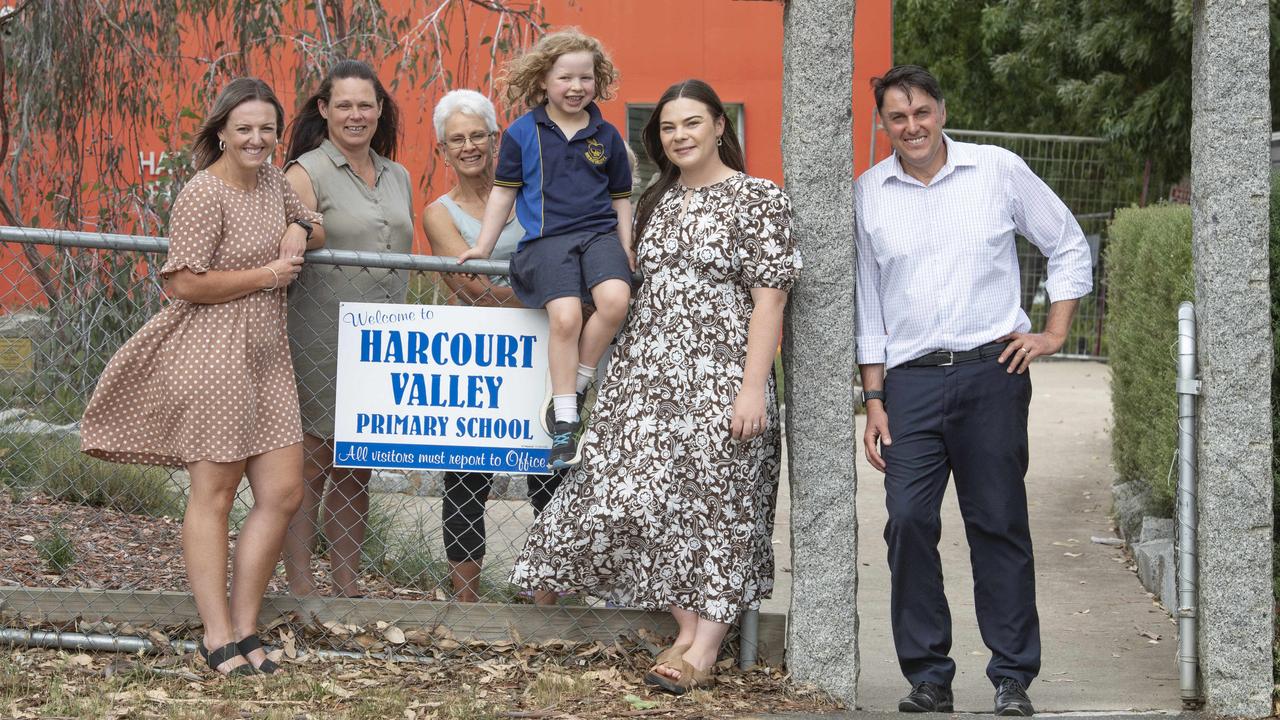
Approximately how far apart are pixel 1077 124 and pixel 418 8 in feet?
38.9

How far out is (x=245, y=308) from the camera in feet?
14.7

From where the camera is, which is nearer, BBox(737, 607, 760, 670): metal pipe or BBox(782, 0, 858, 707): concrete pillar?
BBox(782, 0, 858, 707): concrete pillar

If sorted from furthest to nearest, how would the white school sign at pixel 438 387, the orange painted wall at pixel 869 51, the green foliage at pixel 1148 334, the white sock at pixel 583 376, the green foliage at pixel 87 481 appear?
the orange painted wall at pixel 869 51
the green foliage at pixel 87 481
the green foliage at pixel 1148 334
the white school sign at pixel 438 387
the white sock at pixel 583 376

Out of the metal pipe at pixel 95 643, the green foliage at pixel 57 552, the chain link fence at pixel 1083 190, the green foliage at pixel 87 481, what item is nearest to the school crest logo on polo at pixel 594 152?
the metal pipe at pixel 95 643

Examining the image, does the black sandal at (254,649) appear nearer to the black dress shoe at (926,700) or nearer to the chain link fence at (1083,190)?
the black dress shoe at (926,700)

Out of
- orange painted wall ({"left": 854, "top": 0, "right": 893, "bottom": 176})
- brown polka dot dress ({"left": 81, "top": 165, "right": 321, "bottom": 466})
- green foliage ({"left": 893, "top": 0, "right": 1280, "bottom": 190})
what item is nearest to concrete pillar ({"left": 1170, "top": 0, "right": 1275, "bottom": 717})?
brown polka dot dress ({"left": 81, "top": 165, "right": 321, "bottom": 466})

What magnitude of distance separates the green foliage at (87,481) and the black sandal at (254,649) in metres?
2.55

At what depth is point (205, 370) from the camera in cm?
442

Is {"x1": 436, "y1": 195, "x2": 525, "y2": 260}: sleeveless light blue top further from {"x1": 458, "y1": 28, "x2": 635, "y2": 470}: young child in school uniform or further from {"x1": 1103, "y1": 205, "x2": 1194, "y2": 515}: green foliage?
{"x1": 1103, "y1": 205, "x2": 1194, "y2": 515}: green foliage

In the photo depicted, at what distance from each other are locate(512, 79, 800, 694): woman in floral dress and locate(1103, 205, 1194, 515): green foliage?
7.08 ft

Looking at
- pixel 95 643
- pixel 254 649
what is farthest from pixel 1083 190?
pixel 95 643

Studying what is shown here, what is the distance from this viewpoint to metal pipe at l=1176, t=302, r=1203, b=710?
4457 mm

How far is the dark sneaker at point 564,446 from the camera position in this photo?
445 centimetres

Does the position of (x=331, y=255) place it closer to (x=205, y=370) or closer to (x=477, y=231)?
(x=205, y=370)
